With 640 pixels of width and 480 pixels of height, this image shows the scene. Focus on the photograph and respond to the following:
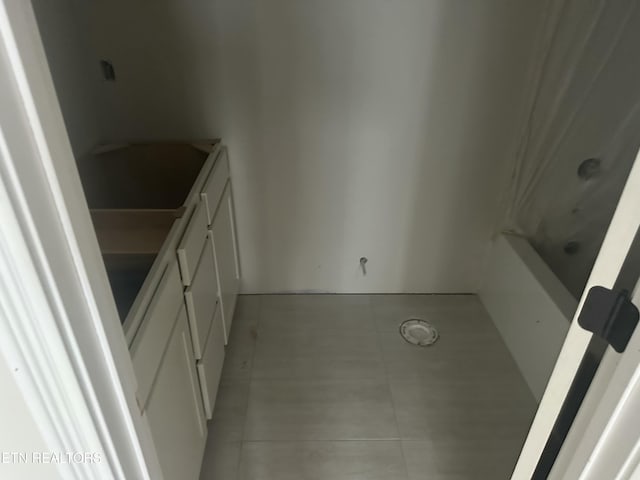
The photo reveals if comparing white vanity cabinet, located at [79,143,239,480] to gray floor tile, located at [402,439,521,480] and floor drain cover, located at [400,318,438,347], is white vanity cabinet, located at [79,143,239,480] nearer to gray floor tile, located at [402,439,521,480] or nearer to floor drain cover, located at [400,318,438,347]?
gray floor tile, located at [402,439,521,480]

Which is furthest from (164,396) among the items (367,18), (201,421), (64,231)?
(367,18)

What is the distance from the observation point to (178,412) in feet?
4.09

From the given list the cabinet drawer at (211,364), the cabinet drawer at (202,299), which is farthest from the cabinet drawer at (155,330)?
the cabinet drawer at (211,364)

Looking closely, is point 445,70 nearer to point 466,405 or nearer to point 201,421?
point 466,405

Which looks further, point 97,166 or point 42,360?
point 97,166

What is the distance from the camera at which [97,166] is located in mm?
1885

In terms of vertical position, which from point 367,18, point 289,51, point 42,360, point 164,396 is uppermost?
point 367,18

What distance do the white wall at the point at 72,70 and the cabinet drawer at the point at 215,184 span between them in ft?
1.84

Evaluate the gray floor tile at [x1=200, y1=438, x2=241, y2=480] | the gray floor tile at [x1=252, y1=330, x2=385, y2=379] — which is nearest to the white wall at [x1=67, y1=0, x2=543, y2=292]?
the gray floor tile at [x1=252, y1=330, x2=385, y2=379]

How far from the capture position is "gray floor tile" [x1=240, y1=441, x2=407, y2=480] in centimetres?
160

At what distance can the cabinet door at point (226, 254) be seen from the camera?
1.83 m

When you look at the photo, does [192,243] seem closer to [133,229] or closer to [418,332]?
[133,229]

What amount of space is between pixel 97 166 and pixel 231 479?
1.37 metres

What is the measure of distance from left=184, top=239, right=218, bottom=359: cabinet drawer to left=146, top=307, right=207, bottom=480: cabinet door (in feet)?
0.15
